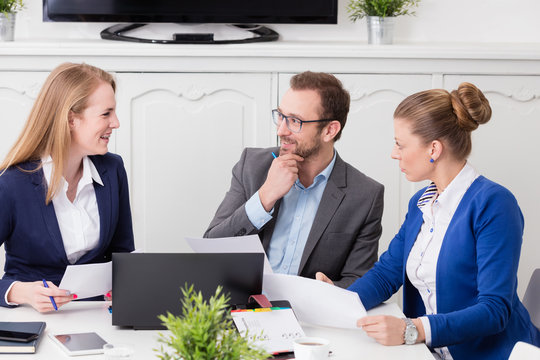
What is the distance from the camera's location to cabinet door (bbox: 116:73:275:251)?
3023 millimetres

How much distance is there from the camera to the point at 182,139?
121 inches

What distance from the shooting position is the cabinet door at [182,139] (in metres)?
3.02

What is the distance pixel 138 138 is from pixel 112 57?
1.16 ft

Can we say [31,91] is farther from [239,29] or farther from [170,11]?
[239,29]

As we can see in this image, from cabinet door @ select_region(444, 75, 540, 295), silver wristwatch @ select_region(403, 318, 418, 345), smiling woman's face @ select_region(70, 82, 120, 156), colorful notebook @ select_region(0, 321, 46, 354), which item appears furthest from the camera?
cabinet door @ select_region(444, 75, 540, 295)

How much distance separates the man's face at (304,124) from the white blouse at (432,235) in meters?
0.44

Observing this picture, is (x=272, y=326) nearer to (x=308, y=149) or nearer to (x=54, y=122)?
(x=308, y=149)

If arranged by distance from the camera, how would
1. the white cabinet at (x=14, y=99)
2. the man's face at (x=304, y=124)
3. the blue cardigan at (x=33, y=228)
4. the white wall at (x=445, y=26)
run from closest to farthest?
the blue cardigan at (x=33, y=228), the man's face at (x=304, y=124), the white cabinet at (x=14, y=99), the white wall at (x=445, y=26)

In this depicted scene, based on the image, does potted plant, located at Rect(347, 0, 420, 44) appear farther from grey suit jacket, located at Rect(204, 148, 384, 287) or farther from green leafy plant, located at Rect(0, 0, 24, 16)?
green leafy plant, located at Rect(0, 0, 24, 16)

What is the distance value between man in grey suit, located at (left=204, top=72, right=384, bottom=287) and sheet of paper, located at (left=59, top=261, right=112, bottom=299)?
22.6 inches

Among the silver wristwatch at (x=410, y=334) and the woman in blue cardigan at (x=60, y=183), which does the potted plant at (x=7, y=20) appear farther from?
the silver wristwatch at (x=410, y=334)

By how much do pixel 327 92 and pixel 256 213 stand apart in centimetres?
46

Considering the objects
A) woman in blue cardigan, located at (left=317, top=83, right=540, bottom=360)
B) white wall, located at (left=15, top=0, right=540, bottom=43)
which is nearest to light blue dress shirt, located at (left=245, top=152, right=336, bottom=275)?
woman in blue cardigan, located at (left=317, top=83, right=540, bottom=360)

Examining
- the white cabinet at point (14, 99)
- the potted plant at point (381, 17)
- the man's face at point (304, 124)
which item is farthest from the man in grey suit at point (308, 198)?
the white cabinet at point (14, 99)
